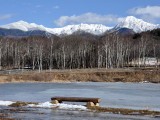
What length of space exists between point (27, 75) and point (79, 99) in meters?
56.1

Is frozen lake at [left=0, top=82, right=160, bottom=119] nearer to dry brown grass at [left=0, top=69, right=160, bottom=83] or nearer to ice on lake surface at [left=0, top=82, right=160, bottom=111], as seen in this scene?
ice on lake surface at [left=0, top=82, right=160, bottom=111]

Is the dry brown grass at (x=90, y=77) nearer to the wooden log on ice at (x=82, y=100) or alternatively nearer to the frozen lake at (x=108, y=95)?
the frozen lake at (x=108, y=95)

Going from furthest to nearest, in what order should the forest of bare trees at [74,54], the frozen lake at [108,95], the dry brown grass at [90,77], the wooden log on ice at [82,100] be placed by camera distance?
the forest of bare trees at [74,54] < the dry brown grass at [90,77] < the frozen lake at [108,95] < the wooden log on ice at [82,100]

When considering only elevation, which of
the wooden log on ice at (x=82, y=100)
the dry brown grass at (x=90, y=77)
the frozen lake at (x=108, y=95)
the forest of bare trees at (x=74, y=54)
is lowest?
the frozen lake at (x=108, y=95)

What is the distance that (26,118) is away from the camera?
23.4 meters

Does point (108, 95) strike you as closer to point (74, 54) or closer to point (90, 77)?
point (90, 77)

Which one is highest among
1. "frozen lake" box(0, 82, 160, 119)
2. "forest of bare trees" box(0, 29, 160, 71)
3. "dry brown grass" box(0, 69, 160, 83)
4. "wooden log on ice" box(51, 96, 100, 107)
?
"forest of bare trees" box(0, 29, 160, 71)

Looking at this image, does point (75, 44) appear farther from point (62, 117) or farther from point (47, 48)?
point (62, 117)

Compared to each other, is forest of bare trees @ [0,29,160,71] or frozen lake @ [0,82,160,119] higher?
forest of bare trees @ [0,29,160,71]

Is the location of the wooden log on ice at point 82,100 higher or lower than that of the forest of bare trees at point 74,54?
lower

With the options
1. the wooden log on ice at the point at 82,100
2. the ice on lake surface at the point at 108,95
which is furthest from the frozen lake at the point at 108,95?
the wooden log on ice at the point at 82,100

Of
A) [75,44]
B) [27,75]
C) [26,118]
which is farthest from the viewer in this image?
[75,44]

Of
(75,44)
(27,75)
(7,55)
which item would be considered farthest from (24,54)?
(27,75)

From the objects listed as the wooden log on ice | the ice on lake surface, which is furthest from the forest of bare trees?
the wooden log on ice
